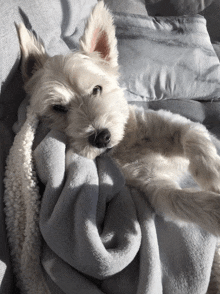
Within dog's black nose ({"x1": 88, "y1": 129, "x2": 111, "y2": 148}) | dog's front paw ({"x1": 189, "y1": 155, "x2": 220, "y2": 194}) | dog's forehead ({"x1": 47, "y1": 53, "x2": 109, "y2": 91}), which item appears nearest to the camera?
dog's front paw ({"x1": 189, "y1": 155, "x2": 220, "y2": 194})

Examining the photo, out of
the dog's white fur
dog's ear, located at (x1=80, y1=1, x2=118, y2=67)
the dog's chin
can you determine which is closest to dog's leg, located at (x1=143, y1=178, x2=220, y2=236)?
the dog's white fur

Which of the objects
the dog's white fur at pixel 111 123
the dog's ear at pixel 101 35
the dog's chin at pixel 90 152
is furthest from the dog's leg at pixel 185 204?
the dog's ear at pixel 101 35

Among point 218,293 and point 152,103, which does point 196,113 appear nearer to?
point 152,103

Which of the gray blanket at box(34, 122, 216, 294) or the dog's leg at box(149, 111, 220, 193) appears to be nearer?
the gray blanket at box(34, 122, 216, 294)

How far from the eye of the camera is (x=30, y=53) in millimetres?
1180

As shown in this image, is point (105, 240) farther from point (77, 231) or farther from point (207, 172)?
point (207, 172)

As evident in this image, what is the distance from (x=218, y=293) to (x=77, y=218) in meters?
0.61

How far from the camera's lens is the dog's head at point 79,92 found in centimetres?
105

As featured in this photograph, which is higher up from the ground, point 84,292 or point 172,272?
point 84,292

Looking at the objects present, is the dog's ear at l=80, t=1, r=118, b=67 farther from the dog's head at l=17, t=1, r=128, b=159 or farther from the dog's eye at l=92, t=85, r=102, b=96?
the dog's eye at l=92, t=85, r=102, b=96

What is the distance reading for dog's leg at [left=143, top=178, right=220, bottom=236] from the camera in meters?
0.79

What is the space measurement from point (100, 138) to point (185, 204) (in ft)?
1.42

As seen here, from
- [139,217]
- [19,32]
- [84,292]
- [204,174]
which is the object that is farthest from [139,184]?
[19,32]

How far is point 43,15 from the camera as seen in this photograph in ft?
4.14
